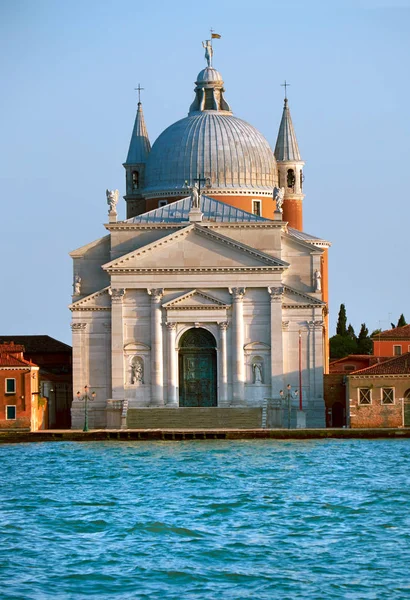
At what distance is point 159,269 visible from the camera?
66375 mm

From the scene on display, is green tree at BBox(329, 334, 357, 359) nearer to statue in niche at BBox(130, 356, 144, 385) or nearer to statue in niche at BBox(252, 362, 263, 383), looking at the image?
statue in niche at BBox(252, 362, 263, 383)

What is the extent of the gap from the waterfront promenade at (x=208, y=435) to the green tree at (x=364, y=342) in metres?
31.2

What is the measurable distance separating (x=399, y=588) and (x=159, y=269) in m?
38.8

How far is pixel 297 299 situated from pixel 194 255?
13.8 ft

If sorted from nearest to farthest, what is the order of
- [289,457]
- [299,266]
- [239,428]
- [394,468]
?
[394,468]
[289,457]
[239,428]
[299,266]

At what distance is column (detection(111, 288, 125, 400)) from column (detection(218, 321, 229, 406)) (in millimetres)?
3612

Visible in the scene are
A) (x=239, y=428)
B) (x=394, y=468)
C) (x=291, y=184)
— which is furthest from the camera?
(x=291, y=184)

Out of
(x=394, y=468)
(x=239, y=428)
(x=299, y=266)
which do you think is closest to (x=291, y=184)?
(x=299, y=266)

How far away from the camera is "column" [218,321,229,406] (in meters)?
66.6

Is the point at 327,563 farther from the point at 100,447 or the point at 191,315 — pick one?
the point at 191,315

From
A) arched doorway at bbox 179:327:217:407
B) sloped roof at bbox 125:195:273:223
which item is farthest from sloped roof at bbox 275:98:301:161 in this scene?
arched doorway at bbox 179:327:217:407

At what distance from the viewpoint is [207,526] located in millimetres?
35000

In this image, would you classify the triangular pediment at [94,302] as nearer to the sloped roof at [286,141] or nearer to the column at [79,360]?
the column at [79,360]

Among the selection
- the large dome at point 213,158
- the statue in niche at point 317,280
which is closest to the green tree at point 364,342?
the large dome at point 213,158
